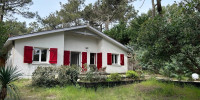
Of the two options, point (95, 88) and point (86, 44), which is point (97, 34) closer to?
point (86, 44)

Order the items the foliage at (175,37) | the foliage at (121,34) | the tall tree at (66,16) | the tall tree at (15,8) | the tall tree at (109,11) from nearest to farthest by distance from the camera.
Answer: the foliage at (175,37), the foliage at (121,34), the tall tree at (15,8), the tall tree at (109,11), the tall tree at (66,16)

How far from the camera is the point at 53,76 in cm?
687

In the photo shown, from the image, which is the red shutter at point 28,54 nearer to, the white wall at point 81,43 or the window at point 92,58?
the white wall at point 81,43

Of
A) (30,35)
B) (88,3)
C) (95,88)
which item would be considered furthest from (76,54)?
(88,3)

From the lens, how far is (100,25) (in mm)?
23828

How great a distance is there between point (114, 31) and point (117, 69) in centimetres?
514

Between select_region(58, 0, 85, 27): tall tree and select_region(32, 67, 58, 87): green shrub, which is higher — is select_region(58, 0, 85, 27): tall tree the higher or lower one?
the higher one

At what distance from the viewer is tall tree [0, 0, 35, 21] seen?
16814 millimetres

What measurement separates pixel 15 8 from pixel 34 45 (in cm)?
1110

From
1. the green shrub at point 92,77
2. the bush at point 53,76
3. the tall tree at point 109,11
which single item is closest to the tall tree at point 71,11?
the tall tree at point 109,11

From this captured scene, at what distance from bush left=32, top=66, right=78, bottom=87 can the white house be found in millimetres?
3292

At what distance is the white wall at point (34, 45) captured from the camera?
9.34 m

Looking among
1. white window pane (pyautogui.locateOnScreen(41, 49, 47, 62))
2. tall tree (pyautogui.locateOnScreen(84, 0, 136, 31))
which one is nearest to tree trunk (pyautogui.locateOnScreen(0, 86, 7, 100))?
white window pane (pyautogui.locateOnScreen(41, 49, 47, 62))

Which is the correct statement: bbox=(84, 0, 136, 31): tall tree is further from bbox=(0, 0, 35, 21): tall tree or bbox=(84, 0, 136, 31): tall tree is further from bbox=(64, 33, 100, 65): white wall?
bbox=(64, 33, 100, 65): white wall
